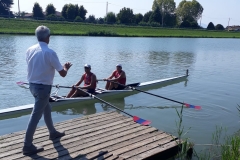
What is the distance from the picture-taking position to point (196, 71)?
791 inches

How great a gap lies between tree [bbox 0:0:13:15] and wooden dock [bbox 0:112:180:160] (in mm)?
91282

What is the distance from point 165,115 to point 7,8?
93381mm

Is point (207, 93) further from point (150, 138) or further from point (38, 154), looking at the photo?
point (38, 154)

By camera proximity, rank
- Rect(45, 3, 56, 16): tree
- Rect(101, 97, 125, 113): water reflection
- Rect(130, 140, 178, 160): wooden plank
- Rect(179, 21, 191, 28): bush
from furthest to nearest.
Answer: Rect(179, 21, 191, 28): bush → Rect(45, 3, 56, 16): tree → Rect(101, 97, 125, 113): water reflection → Rect(130, 140, 178, 160): wooden plank

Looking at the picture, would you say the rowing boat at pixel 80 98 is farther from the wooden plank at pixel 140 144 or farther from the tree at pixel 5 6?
the tree at pixel 5 6

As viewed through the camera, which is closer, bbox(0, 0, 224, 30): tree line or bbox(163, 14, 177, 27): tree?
bbox(0, 0, 224, 30): tree line

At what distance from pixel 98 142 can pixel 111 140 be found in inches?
12.6

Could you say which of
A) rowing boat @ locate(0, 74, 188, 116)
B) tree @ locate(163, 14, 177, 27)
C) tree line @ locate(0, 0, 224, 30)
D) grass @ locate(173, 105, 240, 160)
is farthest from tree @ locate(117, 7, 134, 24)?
grass @ locate(173, 105, 240, 160)

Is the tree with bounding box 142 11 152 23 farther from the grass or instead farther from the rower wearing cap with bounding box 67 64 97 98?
the grass

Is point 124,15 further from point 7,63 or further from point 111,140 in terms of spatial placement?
point 111,140

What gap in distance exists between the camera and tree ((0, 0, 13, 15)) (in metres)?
88.3

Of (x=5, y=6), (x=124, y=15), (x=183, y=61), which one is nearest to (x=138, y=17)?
(x=124, y=15)

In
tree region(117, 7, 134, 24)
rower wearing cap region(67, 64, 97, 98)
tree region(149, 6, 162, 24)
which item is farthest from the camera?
tree region(149, 6, 162, 24)

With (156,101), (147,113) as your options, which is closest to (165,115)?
(147,113)
